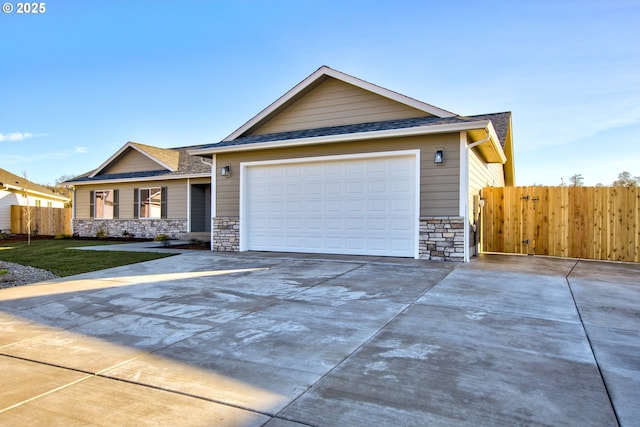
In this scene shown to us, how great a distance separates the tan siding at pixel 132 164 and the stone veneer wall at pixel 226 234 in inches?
308

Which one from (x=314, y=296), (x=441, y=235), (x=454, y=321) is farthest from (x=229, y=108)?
(x=454, y=321)

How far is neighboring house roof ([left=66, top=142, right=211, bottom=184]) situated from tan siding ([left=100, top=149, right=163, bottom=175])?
0.38 feet

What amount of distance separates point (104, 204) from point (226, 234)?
1086 centimetres

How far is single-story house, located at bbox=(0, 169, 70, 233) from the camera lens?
22.5m

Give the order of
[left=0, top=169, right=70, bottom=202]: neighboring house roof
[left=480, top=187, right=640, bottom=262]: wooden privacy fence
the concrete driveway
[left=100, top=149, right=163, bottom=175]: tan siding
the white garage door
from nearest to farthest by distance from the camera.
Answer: the concrete driveway
the white garage door
[left=480, top=187, right=640, bottom=262]: wooden privacy fence
[left=100, top=149, right=163, bottom=175]: tan siding
[left=0, top=169, right=70, bottom=202]: neighboring house roof

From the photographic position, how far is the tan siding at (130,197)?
16656mm

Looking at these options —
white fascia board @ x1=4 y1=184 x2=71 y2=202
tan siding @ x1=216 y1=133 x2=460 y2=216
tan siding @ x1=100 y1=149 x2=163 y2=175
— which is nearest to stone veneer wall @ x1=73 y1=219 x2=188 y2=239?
tan siding @ x1=100 y1=149 x2=163 y2=175

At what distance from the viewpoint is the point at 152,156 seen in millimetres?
17594

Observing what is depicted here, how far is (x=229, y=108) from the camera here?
17.7 m

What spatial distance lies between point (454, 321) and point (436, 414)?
2.14 metres

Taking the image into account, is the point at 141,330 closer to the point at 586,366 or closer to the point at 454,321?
the point at 454,321

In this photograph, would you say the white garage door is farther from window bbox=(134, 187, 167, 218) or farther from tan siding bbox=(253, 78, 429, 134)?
window bbox=(134, 187, 167, 218)

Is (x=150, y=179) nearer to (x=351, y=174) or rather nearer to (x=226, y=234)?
(x=226, y=234)

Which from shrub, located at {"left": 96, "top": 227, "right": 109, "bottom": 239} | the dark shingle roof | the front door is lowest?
shrub, located at {"left": 96, "top": 227, "right": 109, "bottom": 239}
